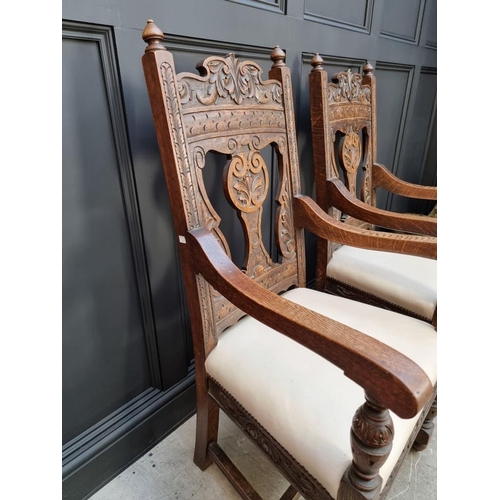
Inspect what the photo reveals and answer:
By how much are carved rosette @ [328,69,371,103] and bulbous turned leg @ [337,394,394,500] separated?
37.8 inches

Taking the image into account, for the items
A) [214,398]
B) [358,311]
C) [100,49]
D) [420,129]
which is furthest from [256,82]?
[420,129]

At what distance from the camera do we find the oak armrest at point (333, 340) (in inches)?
15.8

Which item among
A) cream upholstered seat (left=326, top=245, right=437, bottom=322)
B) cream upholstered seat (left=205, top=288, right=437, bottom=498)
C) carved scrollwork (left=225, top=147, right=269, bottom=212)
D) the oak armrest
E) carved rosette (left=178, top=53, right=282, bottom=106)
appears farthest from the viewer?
cream upholstered seat (left=326, top=245, right=437, bottom=322)

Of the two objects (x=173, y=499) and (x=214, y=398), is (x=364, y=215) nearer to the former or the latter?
(x=214, y=398)

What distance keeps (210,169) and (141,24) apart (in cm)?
38

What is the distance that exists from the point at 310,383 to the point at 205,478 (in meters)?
0.62

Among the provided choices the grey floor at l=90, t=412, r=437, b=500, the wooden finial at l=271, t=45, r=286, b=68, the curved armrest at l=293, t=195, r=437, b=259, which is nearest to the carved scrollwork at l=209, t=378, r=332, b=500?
the grey floor at l=90, t=412, r=437, b=500

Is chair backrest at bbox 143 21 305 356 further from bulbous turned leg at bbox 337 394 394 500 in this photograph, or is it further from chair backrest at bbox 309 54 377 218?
bulbous turned leg at bbox 337 394 394 500

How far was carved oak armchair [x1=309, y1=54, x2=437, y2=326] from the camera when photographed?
99cm

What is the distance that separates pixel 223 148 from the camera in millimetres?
758

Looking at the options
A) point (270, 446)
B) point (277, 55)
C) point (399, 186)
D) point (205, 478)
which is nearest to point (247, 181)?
point (277, 55)

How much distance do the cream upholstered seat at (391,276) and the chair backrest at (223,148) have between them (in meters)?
0.21

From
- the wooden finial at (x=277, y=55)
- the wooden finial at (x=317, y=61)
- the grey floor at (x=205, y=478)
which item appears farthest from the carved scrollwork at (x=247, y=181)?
the grey floor at (x=205, y=478)

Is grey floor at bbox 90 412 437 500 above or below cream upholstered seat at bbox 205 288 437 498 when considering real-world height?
below
